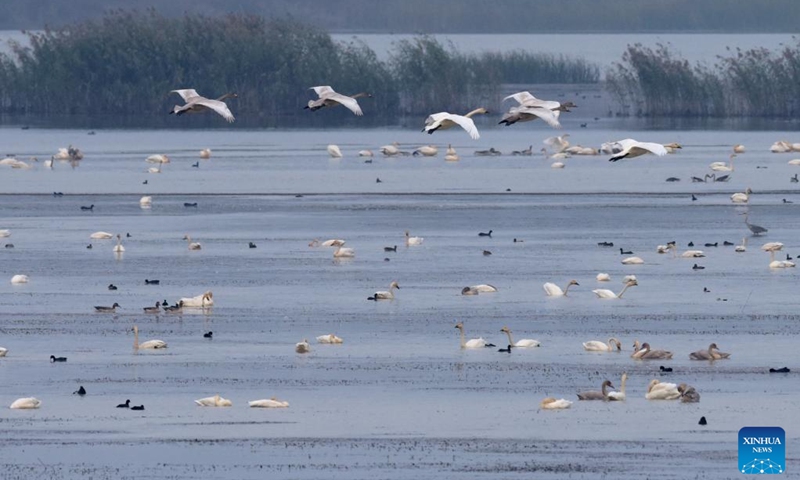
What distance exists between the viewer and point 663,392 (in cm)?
1803

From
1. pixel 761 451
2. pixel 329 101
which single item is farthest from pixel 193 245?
pixel 761 451

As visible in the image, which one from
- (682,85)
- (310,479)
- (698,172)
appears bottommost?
(310,479)

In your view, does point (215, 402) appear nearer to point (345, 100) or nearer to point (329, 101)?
point (329, 101)

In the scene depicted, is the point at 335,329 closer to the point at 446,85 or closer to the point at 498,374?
the point at 498,374

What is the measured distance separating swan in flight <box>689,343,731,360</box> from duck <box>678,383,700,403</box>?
226 centimetres

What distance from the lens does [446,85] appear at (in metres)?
67.6

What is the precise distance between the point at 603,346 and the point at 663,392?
9.56 feet

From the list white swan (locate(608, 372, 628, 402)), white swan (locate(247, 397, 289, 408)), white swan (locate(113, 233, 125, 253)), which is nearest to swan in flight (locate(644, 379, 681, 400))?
white swan (locate(608, 372, 628, 402))

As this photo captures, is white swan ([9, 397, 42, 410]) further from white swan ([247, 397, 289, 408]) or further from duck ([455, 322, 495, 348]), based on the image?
duck ([455, 322, 495, 348])

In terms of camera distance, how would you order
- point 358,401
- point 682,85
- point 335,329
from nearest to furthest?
point 358,401, point 335,329, point 682,85

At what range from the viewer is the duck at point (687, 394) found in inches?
706

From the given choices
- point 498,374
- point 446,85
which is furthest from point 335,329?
point 446,85

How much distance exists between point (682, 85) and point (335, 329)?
1802 inches

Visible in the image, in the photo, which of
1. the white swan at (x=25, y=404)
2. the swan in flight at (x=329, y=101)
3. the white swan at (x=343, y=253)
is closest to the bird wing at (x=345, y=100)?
the swan in flight at (x=329, y=101)
